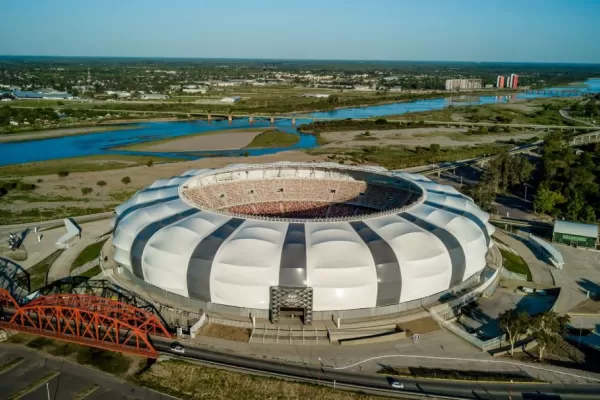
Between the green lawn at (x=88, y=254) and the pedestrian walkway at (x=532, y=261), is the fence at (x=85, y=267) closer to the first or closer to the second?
the green lawn at (x=88, y=254)

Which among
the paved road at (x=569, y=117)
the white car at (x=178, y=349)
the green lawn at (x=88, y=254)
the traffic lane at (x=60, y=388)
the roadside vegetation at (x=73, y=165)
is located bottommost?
the traffic lane at (x=60, y=388)

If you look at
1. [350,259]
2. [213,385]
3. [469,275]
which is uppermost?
[350,259]

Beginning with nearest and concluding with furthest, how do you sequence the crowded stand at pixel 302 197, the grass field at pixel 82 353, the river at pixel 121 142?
the grass field at pixel 82 353
the crowded stand at pixel 302 197
the river at pixel 121 142

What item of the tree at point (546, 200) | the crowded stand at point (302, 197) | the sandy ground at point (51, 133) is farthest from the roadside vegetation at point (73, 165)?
the tree at point (546, 200)

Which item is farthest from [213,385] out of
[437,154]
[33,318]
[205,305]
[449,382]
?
[437,154]

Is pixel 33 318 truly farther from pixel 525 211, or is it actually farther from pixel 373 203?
pixel 525 211

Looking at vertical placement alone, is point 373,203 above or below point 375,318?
above

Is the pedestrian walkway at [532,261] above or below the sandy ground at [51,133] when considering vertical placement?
below

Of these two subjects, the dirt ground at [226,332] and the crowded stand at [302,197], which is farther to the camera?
the crowded stand at [302,197]
